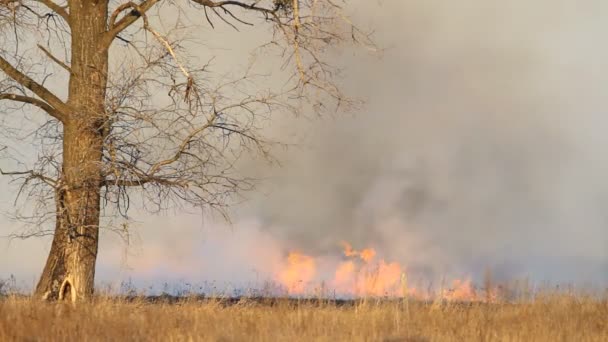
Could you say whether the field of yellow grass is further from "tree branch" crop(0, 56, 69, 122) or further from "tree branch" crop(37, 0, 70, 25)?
"tree branch" crop(37, 0, 70, 25)

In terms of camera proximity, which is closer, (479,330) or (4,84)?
(479,330)

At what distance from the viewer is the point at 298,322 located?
33.2ft

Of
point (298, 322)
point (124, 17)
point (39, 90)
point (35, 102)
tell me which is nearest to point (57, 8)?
point (124, 17)

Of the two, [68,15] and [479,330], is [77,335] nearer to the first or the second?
[479,330]

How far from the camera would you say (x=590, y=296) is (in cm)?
1433

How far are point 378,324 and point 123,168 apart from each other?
216 inches

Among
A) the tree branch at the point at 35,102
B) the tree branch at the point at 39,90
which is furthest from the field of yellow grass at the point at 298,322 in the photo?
the tree branch at the point at 35,102

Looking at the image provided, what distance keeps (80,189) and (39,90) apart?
2.32m

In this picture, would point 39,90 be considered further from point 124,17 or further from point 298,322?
point 298,322

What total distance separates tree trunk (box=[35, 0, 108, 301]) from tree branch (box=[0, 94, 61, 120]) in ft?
1.32

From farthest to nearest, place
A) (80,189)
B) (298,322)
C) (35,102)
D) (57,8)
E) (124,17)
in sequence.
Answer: (57,8) < (124,17) < (35,102) < (80,189) < (298,322)

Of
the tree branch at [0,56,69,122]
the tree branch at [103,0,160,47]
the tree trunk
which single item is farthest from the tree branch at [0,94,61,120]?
the tree branch at [103,0,160,47]

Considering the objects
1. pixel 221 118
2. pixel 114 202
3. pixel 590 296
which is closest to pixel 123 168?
pixel 114 202

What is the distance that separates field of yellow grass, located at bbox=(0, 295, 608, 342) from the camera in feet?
28.5
